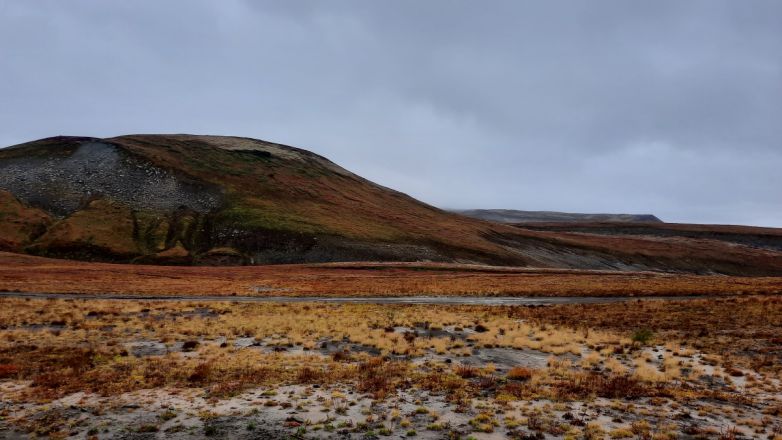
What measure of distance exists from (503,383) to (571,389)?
7.87ft

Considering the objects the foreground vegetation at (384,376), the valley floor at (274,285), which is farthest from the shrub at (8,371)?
the valley floor at (274,285)

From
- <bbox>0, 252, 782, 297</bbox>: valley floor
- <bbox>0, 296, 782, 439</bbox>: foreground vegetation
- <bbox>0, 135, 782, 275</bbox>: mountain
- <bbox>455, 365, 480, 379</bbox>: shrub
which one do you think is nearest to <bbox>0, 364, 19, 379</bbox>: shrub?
<bbox>0, 296, 782, 439</bbox>: foreground vegetation

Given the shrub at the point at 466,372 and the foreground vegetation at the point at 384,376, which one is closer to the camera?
the foreground vegetation at the point at 384,376

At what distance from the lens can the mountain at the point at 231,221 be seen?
4417 inches

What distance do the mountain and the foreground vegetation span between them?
3352 inches

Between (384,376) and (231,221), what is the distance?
11825cm

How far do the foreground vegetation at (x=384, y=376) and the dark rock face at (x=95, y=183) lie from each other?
10908 centimetres

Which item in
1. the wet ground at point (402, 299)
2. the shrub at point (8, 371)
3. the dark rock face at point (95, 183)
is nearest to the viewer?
the shrub at point (8, 371)

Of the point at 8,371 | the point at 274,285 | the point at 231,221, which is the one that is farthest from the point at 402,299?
the point at 231,221

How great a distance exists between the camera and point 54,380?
54.6ft

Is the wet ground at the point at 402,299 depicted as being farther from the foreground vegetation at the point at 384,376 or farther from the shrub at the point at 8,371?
the shrub at the point at 8,371

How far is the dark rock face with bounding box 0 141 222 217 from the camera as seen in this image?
415 feet

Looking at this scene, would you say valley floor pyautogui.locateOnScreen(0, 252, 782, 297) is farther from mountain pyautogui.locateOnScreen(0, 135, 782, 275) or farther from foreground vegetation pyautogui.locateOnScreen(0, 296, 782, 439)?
mountain pyautogui.locateOnScreen(0, 135, 782, 275)

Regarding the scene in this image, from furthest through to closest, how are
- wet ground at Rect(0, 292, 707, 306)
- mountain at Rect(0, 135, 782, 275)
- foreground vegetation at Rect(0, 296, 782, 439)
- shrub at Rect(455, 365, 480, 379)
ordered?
mountain at Rect(0, 135, 782, 275), wet ground at Rect(0, 292, 707, 306), shrub at Rect(455, 365, 480, 379), foreground vegetation at Rect(0, 296, 782, 439)
